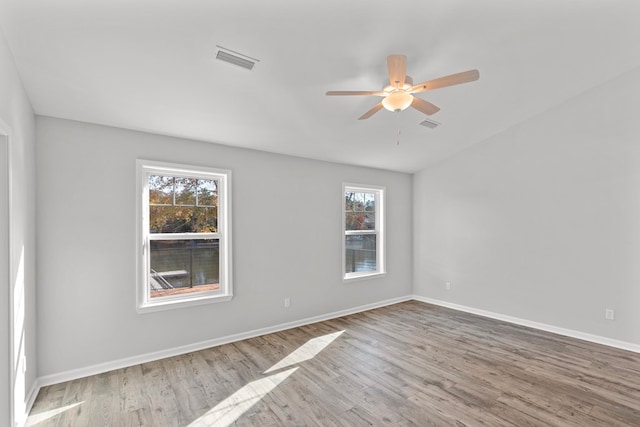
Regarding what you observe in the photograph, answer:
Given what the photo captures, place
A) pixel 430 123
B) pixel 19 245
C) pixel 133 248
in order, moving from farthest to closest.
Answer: pixel 430 123
pixel 133 248
pixel 19 245

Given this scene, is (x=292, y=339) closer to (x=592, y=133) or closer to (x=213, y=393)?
(x=213, y=393)

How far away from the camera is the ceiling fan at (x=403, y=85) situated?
2.27 meters

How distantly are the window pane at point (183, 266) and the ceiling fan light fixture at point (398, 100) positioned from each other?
2572 mm

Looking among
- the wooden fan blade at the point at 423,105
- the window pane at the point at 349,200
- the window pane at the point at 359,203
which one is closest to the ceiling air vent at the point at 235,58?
the wooden fan blade at the point at 423,105

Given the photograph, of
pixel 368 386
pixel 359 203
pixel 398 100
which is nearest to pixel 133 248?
pixel 368 386

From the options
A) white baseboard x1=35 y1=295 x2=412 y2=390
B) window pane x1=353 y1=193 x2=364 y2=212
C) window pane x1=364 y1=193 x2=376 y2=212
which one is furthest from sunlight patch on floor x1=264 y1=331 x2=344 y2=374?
window pane x1=364 y1=193 x2=376 y2=212

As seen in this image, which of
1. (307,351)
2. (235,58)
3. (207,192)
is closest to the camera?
(235,58)

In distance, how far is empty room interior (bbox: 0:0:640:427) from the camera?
228 centimetres

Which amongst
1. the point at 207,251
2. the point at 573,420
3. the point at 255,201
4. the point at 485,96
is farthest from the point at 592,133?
the point at 207,251

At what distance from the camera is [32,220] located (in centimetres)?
265

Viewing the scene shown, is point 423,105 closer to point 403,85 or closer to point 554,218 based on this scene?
point 403,85

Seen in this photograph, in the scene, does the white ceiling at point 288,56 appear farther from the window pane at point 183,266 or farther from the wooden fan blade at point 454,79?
the window pane at point 183,266

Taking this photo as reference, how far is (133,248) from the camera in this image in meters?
3.21

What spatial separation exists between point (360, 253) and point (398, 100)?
323cm
